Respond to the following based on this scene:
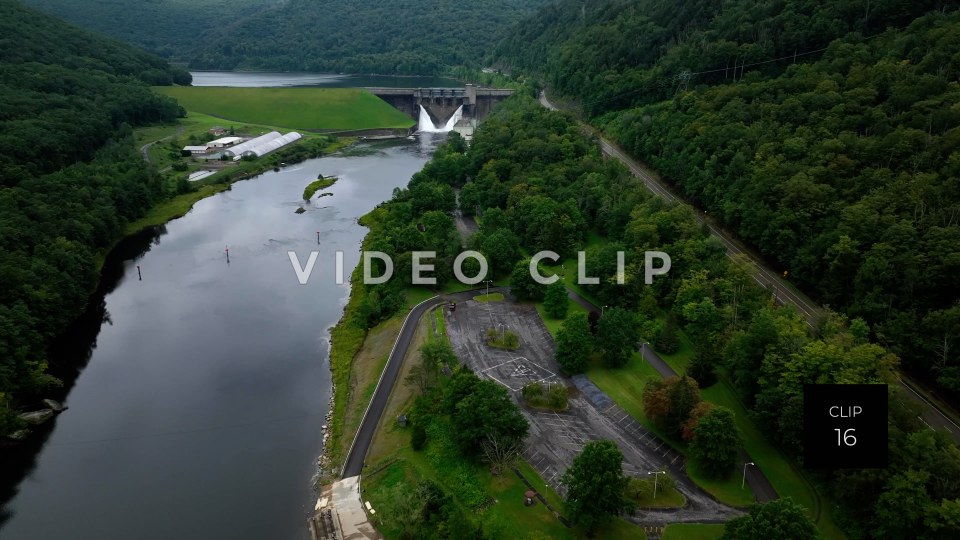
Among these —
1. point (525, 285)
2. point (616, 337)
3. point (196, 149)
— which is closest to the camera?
point (616, 337)

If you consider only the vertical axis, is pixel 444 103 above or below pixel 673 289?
above

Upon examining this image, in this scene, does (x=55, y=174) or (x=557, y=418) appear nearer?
(x=557, y=418)

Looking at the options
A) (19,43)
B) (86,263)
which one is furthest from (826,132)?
(19,43)

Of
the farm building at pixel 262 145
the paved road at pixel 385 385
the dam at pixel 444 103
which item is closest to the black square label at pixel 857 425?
the paved road at pixel 385 385

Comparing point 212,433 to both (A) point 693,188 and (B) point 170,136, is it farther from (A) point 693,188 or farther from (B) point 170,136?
(B) point 170,136


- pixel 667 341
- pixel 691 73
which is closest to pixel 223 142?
pixel 691 73

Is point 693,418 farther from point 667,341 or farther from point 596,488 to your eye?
point 667,341
